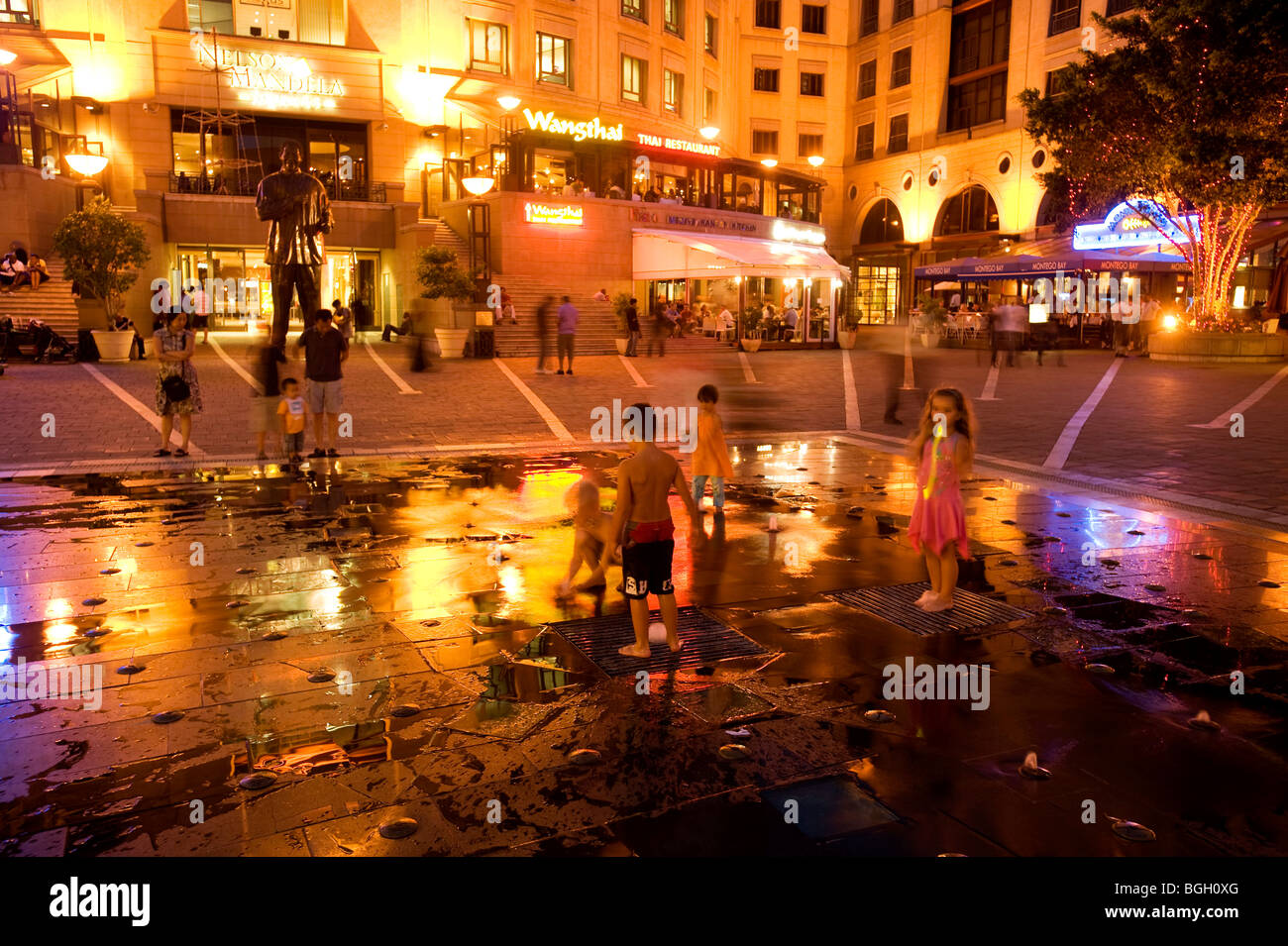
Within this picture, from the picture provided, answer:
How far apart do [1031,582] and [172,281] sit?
102 feet

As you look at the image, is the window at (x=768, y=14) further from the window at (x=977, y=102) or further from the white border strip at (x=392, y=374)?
the white border strip at (x=392, y=374)

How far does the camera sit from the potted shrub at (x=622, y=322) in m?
27.4

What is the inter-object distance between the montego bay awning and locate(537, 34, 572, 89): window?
8.01 m

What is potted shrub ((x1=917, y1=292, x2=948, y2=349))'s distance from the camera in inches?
1388

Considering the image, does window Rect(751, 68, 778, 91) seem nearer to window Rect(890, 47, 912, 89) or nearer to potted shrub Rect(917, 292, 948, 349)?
window Rect(890, 47, 912, 89)

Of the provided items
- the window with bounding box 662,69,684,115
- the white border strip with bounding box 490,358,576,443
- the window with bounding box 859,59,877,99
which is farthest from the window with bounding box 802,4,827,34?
the white border strip with bounding box 490,358,576,443

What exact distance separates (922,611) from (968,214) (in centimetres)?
4283

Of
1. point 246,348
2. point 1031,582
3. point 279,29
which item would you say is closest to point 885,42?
point 279,29

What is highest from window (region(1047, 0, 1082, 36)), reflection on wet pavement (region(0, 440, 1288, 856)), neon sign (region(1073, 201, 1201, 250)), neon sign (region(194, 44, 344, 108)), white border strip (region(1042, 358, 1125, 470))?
window (region(1047, 0, 1082, 36))

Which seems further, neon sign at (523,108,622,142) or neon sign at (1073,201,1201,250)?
neon sign at (523,108,622,142)

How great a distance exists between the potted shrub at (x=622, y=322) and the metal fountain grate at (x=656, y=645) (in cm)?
2156

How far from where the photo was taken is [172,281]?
31125 millimetres

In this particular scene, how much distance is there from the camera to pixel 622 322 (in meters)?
29.0

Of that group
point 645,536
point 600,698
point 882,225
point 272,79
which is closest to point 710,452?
point 645,536
